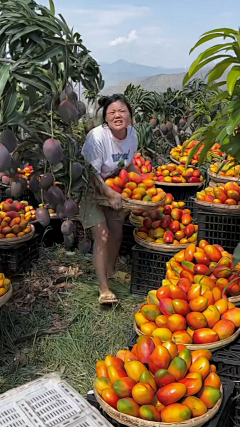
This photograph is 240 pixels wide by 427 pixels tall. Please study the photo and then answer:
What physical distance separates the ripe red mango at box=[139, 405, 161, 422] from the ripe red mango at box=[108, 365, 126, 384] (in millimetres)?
129

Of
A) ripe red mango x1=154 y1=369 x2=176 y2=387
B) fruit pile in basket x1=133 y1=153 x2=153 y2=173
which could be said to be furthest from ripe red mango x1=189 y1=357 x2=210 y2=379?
fruit pile in basket x1=133 y1=153 x2=153 y2=173

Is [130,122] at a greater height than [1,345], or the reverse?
[130,122]

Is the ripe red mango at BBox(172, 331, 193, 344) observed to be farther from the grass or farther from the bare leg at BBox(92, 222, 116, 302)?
the bare leg at BBox(92, 222, 116, 302)

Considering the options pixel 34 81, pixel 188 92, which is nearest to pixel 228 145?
pixel 34 81

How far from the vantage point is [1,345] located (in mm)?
2141

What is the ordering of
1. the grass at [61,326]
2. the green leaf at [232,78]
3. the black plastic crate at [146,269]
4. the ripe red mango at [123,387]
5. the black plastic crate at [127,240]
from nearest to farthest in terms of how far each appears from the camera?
1. the green leaf at [232,78]
2. the ripe red mango at [123,387]
3. the grass at [61,326]
4. the black plastic crate at [146,269]
5. the black plastic crate at [127,240]

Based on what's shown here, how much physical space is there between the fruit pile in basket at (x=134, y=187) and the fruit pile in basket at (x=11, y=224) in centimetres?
64

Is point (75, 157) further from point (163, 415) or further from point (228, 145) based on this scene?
point (163, 415)

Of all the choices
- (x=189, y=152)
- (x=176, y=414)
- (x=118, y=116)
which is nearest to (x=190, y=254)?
(x=176, y=414)

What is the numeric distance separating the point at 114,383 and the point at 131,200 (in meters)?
1.42

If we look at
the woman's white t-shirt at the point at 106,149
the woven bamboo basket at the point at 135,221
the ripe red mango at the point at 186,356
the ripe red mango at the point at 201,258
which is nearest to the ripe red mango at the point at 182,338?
the ripe red mango at the point at 186,356

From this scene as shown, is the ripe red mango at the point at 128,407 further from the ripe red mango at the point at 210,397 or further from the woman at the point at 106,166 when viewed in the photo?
the woman at the point at 106,166

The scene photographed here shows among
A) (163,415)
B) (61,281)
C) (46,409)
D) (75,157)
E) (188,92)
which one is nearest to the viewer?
(163,415)

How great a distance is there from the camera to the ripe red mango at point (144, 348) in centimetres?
129
